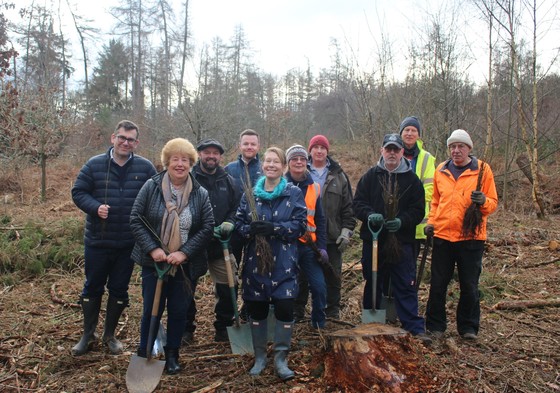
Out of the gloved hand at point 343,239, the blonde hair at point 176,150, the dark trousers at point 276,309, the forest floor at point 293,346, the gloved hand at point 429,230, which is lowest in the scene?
the forest floor at point 293,346

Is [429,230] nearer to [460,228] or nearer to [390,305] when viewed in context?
[460,228]

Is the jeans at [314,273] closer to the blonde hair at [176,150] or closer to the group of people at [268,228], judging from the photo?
the group of people at [268,228]

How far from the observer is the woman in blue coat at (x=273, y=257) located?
11.7ft

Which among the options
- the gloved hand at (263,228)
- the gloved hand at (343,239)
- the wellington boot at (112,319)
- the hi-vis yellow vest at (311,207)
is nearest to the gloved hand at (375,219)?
the gloved hand at (343,239)

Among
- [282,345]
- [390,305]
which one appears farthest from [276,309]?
[390,305]

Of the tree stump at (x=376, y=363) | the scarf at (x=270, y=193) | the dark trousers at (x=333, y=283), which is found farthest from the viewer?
the dark trousers at (x=333, y=283)

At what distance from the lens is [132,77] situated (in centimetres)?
2708

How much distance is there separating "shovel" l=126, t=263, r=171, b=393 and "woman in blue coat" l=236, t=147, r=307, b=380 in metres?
0.71

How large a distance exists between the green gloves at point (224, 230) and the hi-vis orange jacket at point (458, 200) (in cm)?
212

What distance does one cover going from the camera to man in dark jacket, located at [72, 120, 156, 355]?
4.02 metres

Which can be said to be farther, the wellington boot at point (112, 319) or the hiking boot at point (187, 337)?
the hiking boot at point (187, 337)

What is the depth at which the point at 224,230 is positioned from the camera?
387cm

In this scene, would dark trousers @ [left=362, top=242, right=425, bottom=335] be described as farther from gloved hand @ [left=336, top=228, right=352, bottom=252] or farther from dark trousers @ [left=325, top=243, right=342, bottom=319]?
dark trousers @ [left=325, top=243, right=342, bottom=319]

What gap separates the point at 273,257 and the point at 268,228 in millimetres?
257
